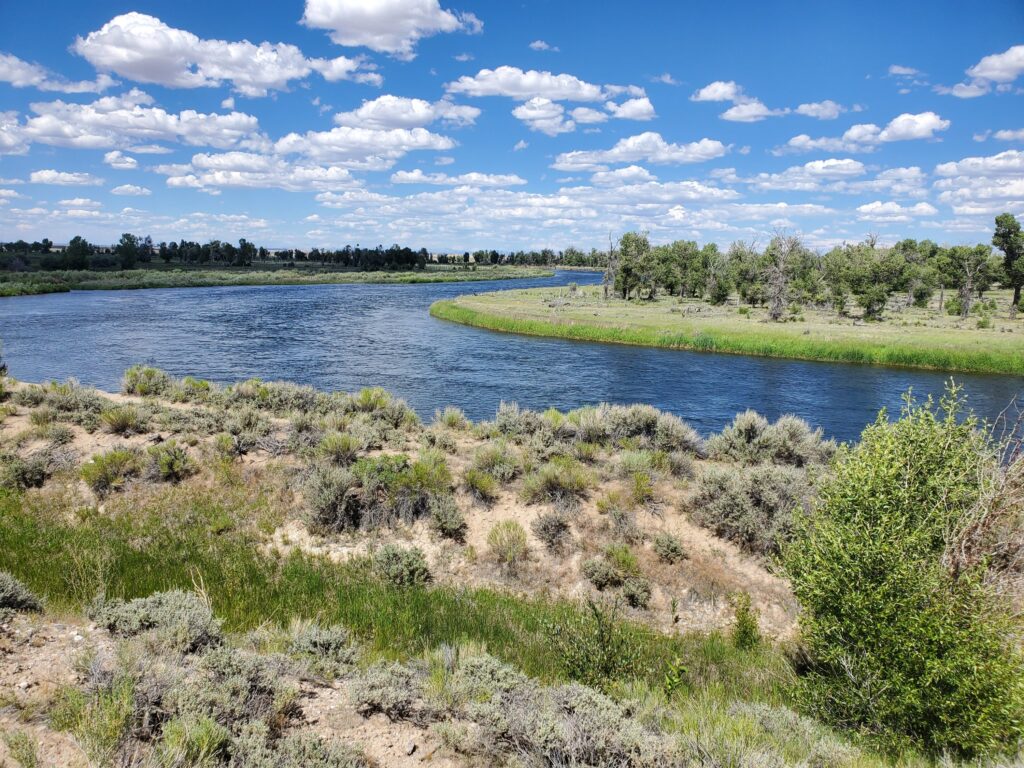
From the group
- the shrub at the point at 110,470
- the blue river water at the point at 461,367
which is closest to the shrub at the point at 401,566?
the shrub at the point at 110,470

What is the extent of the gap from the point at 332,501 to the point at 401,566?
3110 mm

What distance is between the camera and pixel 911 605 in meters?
7.10

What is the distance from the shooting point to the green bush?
6711 millimetres

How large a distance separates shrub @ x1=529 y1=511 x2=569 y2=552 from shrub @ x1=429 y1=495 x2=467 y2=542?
1.66 m

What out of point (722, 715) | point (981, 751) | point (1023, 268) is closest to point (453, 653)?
point (722, 715)

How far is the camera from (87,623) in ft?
23.3

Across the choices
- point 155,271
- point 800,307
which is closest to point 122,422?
point 800,307

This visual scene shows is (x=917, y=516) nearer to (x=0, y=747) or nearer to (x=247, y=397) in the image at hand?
(x=0, y=747)

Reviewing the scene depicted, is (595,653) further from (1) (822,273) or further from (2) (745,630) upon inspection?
(1) (822,273)

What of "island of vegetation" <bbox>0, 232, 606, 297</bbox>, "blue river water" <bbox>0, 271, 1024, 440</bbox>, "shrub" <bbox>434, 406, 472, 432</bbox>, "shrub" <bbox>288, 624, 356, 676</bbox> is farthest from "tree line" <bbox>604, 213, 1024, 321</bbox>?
"shrub" <bbox>288, 624, 356, 676</bbox>

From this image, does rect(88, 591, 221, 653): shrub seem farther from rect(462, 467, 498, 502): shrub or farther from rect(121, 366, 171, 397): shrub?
rect(121, 366, 171, 397): shrub

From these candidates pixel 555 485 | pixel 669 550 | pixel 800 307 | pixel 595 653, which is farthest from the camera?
pixel 800 307

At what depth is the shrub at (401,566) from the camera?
11.5 metres

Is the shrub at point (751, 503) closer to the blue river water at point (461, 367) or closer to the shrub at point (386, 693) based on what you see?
the shrub at point (386, 693)
